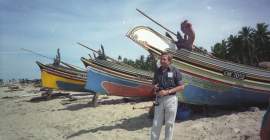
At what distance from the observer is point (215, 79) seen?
7.88 metres

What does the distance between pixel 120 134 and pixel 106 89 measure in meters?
6.50

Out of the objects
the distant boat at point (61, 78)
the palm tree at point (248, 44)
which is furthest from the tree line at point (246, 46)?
the distant boat at point (61, 78)

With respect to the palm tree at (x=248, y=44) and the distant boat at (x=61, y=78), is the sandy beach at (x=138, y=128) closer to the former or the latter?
the distant boat at (x=61, y=78)

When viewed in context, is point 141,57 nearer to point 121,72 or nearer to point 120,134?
point 121,72

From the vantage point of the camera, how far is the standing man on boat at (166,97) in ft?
17.1

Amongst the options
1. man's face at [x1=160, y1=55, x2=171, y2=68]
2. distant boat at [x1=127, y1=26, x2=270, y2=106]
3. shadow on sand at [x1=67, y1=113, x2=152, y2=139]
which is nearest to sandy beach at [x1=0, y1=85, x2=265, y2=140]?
shadow on sand at [x1=67, y1=113, x2=152, y2=139]

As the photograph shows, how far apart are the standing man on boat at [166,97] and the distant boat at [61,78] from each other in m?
14.1

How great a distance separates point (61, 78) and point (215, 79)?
13.4 metres

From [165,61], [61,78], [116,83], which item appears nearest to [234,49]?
[61,78]

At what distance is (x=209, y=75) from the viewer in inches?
308

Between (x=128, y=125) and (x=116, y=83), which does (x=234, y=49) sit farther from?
(x=128, y=125)

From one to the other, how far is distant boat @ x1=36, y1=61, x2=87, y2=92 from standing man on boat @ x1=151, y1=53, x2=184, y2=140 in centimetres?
1412

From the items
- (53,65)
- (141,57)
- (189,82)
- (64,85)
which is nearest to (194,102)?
(189,82)

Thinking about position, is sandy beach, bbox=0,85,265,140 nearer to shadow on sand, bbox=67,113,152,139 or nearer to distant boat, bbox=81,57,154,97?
shadow on sand, bbox=67,113,152,139
